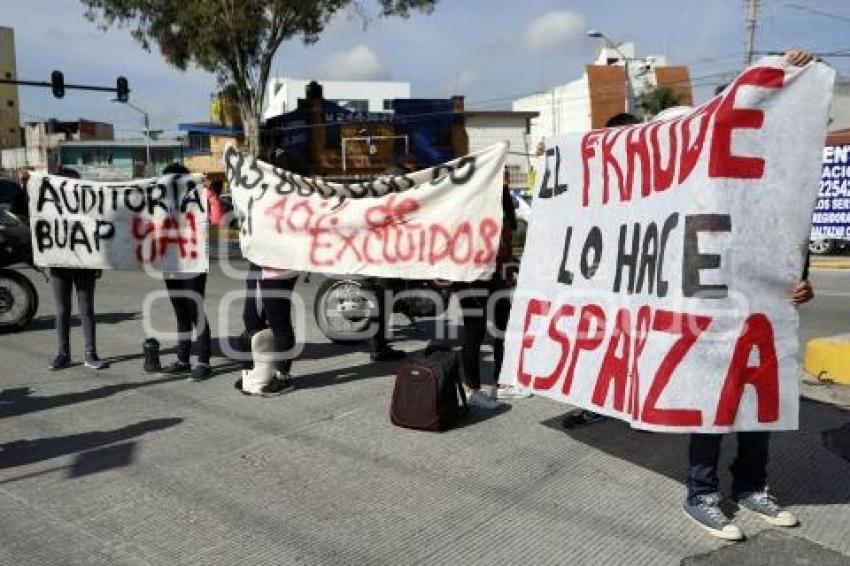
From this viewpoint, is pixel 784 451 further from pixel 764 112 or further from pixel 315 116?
pixel 315 116

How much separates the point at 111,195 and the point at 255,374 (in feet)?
8.10

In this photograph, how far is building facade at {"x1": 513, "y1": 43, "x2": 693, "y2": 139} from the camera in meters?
61.7

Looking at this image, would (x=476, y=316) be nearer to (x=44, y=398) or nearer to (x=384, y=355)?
(x=384, y=355)

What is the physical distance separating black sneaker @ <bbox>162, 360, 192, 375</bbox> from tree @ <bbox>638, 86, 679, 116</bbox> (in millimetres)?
50930

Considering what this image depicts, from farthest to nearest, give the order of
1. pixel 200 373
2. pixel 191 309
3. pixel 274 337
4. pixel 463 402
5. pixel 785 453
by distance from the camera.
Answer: pixel 191 309
pixel 200 373
pixel 274 337
pixel 463 402
pixel 785 453

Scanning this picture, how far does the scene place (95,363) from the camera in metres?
7.21

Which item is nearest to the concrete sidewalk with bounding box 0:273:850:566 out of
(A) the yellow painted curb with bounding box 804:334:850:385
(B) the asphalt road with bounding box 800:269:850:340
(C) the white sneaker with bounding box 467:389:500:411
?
(C) the white sneaker with bounding box 467:389:500:411

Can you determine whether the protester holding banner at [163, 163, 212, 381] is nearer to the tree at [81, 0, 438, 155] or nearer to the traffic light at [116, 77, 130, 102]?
the tree at [81, 0, 438, 155]

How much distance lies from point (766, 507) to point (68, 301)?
603 cm

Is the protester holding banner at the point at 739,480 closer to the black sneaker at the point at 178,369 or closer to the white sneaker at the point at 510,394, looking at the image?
the white sneaker at the point at 510,394

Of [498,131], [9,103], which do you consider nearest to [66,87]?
[498,131]

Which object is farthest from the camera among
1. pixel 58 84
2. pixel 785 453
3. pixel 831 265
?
pixel 58 84

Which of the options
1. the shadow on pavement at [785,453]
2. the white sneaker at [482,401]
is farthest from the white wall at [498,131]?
the shadow on pavement at [785,453]

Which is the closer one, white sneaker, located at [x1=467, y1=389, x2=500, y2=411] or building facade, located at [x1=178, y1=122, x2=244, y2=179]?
white sneaker, located at [x1=467, y1=389, x2=500, y2=411]
